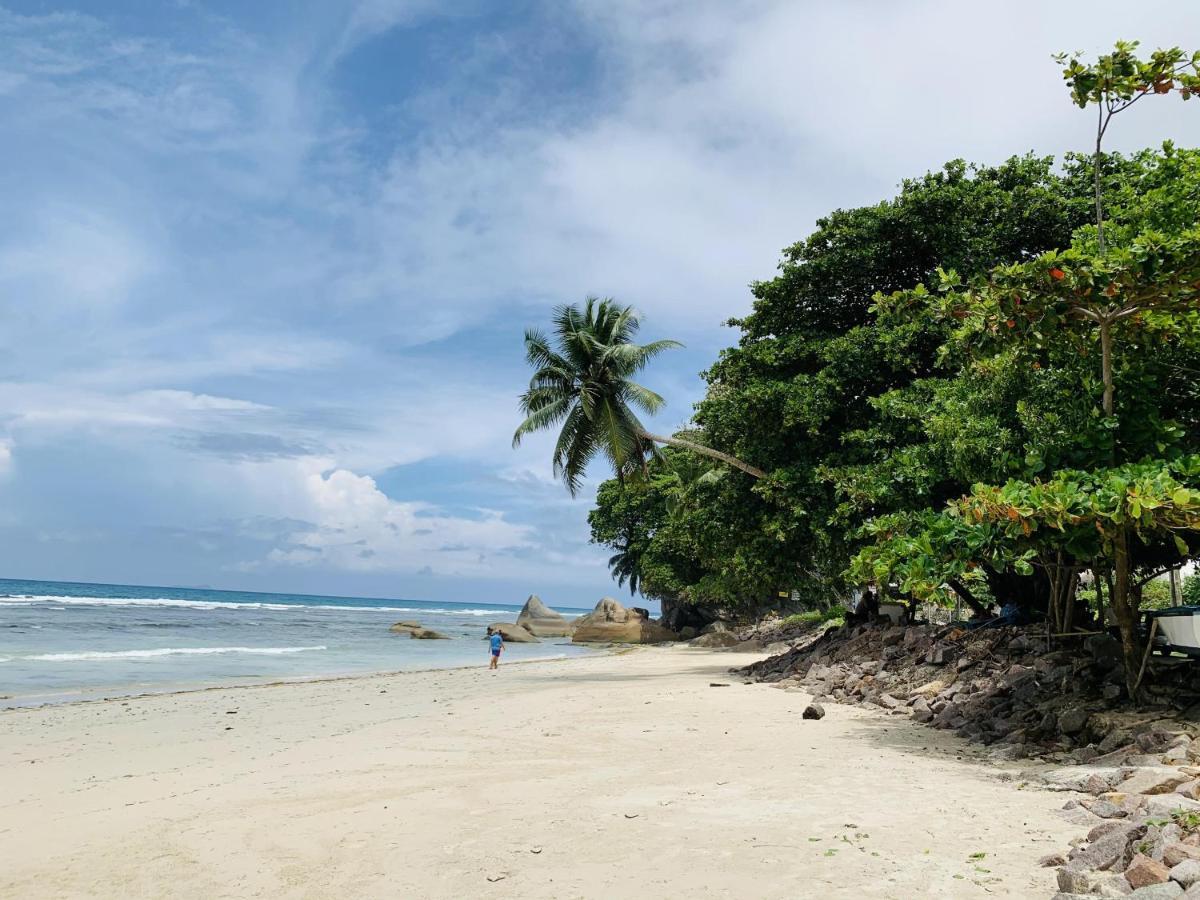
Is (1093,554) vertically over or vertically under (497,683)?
over

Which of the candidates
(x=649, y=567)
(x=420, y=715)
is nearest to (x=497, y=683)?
(x=420, y=715)

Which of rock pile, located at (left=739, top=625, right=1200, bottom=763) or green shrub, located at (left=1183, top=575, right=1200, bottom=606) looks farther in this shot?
green shrub, located at (left=1183, top=575, right=1200, bottom=606)

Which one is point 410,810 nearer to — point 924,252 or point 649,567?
point 924,252

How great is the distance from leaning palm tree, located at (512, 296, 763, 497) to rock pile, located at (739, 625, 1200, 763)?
9330 millimetres

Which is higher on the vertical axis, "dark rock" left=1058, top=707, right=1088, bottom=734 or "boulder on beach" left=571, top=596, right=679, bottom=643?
"dark rock" left=1058, top=707, right=1088, bottom=734

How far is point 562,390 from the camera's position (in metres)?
24.3

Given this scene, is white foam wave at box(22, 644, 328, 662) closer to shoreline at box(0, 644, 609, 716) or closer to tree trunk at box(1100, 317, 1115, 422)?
shoreline at box(0, 644, 609, 716)

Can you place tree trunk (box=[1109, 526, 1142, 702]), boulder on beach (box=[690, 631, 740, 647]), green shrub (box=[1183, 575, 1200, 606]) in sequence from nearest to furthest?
1. tree trunk (box=[1109, 526, 1142, 702])
2. green shrub (box=[1183, 575, 1200, 606])
3. boulder on beach (box=[690, 631, 740, 647])

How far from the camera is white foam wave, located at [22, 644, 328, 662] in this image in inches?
995

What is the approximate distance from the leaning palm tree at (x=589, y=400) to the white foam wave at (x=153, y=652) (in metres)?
14.5

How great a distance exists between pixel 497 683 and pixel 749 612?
26347mm

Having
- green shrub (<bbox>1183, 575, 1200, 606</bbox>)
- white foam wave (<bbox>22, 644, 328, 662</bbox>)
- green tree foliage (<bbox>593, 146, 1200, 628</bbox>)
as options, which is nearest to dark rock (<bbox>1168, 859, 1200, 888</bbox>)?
green tree foliage (<bbox>593, 146, 1200, 628</bbox>)

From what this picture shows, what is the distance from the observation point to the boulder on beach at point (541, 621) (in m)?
54.5

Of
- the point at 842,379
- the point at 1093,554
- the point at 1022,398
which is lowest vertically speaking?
the point at 1093,554
